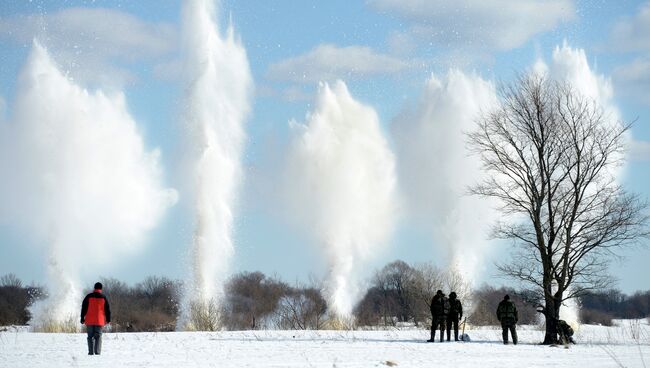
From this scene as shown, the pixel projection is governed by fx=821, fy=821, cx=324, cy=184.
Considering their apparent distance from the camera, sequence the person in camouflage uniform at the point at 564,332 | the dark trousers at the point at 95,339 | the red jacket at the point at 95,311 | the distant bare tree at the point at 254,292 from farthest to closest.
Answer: the distant bare tree at the point at 254,292 → the person in camouflage uniform at the point at 564,332 → the red jacket at the point at 95,311 → the dark trousers at the point at 95,339

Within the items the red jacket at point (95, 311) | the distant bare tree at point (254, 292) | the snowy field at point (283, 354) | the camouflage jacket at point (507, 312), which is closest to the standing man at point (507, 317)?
the camouflage jacket at point (507, 312)

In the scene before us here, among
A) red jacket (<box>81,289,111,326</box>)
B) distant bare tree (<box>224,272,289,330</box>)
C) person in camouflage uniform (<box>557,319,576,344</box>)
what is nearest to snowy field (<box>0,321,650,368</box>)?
red jacket (<box>81,289,111,326</box>)

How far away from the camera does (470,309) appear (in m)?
46.7

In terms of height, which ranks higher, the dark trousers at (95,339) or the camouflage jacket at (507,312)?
the camouflage jacket at (507,312)

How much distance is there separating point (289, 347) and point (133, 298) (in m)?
68.2

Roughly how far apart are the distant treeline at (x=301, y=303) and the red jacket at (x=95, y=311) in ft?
45.7

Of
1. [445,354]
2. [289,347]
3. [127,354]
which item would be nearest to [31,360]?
[127,354]

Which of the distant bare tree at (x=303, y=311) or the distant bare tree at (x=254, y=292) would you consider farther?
the distant bare tree at (x=254, y=292)

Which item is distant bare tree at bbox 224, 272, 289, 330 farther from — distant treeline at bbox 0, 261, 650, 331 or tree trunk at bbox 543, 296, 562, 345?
tree trunk at bbox 543, 296, 562, 345

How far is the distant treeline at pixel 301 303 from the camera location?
4212 cm

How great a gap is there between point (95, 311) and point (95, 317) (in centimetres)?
16

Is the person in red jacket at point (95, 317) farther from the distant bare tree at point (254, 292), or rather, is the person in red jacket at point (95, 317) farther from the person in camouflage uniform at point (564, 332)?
the distant bare tree at point (254, 292)

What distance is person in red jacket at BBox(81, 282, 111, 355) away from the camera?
59.2 feet

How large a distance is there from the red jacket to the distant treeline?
45.7 ft
